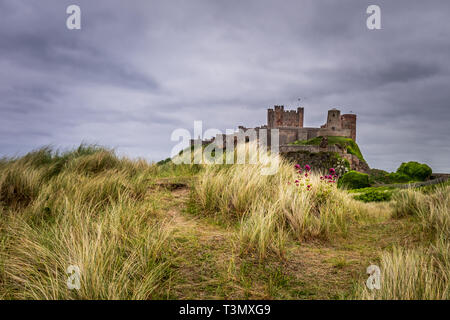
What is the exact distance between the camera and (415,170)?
2911 cm

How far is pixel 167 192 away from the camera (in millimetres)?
7199

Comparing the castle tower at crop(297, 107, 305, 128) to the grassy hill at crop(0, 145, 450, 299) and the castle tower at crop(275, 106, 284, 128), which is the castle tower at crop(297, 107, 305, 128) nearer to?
the castle tower at crop(275, 106, 284, 128)

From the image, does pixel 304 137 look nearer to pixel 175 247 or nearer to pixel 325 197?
pixel 325 197

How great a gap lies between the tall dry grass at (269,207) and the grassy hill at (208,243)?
3 centimetres

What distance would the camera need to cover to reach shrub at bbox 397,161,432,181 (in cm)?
2824

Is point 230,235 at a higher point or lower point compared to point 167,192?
lower

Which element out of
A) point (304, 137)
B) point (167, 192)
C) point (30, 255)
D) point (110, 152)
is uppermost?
point (304, 137)

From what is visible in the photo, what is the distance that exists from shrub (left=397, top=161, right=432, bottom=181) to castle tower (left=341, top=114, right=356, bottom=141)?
77.6 ft

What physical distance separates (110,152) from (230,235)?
732 centimetres

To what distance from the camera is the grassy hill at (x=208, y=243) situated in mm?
2980
